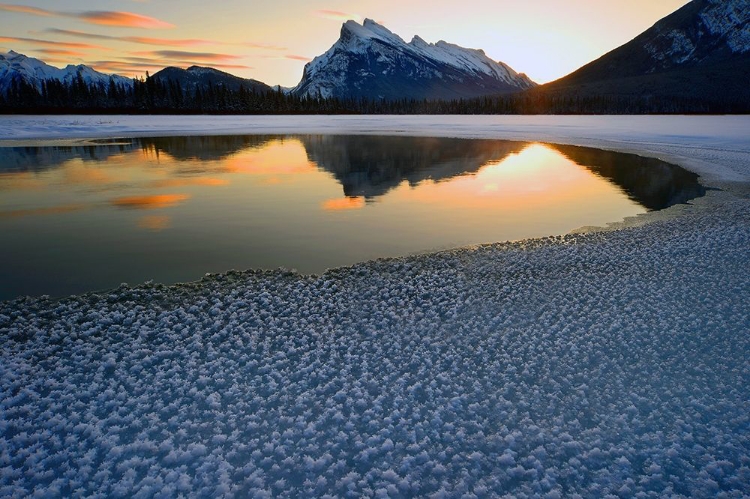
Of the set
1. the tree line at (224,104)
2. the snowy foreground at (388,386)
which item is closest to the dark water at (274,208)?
the snowy foreground at (388,386)

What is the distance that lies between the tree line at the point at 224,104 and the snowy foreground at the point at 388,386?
11108 cm

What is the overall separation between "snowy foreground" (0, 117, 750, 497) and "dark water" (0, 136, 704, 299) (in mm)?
1461

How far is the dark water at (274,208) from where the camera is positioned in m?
8.52

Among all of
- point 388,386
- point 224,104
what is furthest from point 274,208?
point 224,104

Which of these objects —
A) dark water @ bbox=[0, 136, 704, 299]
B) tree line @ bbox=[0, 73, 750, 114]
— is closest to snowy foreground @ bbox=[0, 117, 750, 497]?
dark water @ bbox=[0, 136, 704, 299]

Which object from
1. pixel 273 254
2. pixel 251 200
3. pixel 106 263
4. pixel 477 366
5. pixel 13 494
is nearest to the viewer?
pixel 13 494

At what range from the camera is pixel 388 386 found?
4.64m

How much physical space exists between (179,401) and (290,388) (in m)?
1.02

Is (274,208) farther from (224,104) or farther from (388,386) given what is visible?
(224,104)

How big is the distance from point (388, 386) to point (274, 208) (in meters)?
9.25

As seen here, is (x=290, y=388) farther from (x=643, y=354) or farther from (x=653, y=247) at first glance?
(x=653, y=247)

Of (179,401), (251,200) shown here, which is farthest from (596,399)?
(251,200)

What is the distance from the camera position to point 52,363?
5.02 meters

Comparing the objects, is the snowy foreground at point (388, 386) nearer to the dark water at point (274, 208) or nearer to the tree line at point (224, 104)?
the dark water at point (274, 208)
